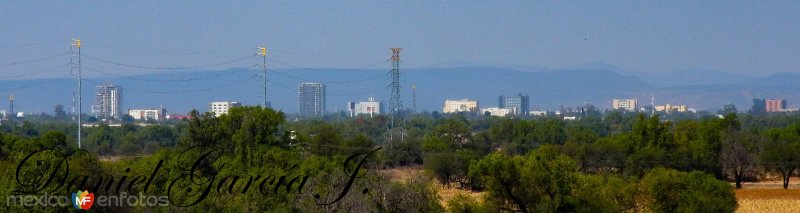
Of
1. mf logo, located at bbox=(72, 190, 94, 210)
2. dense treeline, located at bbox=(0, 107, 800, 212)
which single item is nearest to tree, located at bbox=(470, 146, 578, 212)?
dense treeline, located at bbox=(0, 107, 800, 212)

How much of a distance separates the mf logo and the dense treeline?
155cm

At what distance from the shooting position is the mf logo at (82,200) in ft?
136

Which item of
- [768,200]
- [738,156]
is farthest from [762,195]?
[738,156]

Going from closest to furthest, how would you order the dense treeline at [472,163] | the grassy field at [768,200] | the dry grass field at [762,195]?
the dense treeline at [472,163]
the dry grass field at [762,195]
the grassy field at [768,200]

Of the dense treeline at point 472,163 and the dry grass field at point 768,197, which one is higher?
the dense treeline at point 472,163

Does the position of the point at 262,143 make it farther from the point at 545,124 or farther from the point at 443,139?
the point at 545,124

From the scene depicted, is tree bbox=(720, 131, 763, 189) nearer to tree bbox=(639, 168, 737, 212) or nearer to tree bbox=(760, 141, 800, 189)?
tree bbox=(760, 141, 800, 189)

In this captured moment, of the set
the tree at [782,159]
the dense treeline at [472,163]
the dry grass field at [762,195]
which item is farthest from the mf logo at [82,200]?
the tree at [782,159]

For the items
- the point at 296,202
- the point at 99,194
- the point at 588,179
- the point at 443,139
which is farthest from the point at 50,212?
the point at 443,139

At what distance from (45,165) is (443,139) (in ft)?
248

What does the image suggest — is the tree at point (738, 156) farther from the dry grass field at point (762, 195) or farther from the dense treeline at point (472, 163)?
the dry grass field at point (762, 195)

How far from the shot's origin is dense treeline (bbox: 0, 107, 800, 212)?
45375 millimetres

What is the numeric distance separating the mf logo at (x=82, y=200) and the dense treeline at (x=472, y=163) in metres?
1.55

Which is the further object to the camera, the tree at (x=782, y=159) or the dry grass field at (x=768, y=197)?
the tree at (x=782, y=159)
